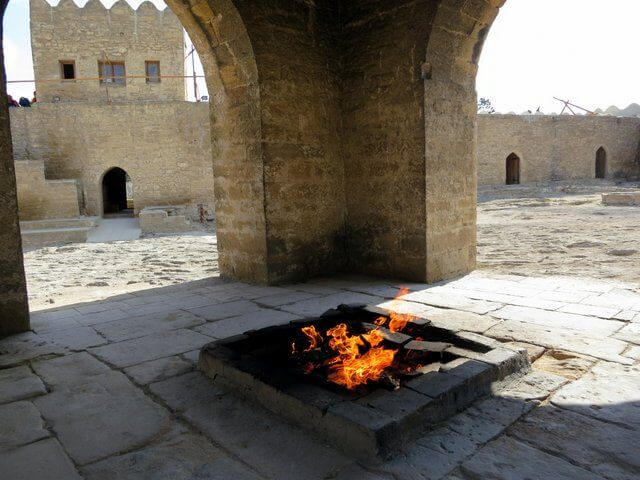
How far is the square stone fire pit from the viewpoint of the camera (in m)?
1.90

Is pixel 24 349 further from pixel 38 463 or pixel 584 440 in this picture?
pixel 584 440

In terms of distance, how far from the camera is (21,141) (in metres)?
16.8

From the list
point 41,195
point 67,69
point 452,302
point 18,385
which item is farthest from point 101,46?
point 18,385

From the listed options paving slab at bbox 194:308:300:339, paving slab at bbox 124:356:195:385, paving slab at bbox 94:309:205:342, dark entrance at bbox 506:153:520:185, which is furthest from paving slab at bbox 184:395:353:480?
dark entrance at bbox 506:153:520:185

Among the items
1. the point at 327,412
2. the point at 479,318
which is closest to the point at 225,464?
the point at 327,412

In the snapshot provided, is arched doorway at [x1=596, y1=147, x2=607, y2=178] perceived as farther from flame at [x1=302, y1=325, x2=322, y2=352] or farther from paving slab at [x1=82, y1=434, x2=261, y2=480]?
paving slab at [x1=82, y1=434, x2=261, y2=480]

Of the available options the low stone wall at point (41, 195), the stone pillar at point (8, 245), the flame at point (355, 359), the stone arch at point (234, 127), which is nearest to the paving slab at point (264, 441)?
the flame at point (355, 359)

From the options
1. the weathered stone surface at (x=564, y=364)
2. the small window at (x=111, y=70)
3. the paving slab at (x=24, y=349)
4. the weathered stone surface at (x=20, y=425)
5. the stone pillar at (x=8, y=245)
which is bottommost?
the weathered stone surface at (x=564, y=364)

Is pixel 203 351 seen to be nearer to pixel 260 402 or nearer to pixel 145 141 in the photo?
pixel 260 402

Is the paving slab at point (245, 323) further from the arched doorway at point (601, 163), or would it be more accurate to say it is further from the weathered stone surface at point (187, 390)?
the arched doorway at point (601, 163)

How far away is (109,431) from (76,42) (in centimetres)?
2188

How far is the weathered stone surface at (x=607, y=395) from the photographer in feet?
6.89

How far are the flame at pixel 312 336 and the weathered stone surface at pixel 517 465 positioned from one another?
3.59 ft

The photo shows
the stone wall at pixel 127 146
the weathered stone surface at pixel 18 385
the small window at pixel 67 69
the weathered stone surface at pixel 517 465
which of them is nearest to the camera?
the weathered stone surface at pixel 517 465
